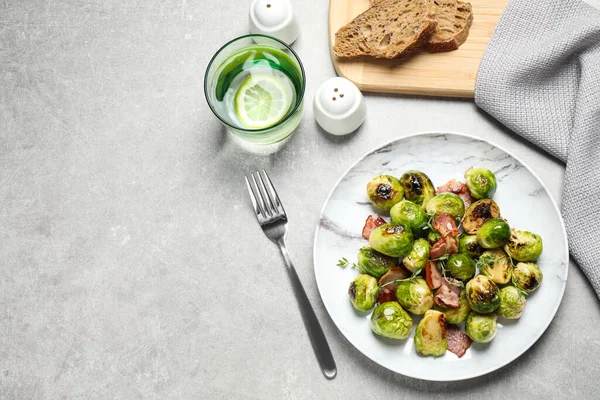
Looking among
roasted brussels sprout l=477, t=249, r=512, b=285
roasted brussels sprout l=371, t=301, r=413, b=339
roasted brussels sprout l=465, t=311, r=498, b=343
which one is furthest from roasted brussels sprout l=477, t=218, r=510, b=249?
roasted brussels sprout l=371, t=301, r=413, b=339

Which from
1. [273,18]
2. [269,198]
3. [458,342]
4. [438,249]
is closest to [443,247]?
[438,249]

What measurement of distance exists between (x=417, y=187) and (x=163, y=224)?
108cm

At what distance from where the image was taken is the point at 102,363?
272 cm

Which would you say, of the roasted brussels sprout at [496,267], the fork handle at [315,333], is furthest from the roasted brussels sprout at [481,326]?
the fork handle at [315,333]

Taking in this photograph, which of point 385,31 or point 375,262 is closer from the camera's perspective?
point 375,262

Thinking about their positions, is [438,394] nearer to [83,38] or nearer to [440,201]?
[440,201]

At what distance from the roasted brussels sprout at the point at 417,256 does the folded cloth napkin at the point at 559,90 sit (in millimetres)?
589

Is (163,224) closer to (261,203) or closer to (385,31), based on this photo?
(261,203)

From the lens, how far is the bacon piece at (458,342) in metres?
2.43

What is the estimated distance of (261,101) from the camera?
8.68ft

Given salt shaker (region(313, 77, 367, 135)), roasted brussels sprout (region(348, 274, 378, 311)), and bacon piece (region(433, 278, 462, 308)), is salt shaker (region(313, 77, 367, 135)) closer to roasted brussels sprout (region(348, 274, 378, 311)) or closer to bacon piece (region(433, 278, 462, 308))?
roasted brussels sprout (region(348, 274, 378, 311))

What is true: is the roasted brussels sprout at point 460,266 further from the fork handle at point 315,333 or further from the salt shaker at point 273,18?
the salt shaker at point 273,18

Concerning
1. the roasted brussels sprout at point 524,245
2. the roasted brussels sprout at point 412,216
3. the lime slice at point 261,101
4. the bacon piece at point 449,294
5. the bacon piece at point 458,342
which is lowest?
the bacon piece at point 458,342

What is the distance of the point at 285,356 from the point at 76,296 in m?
0.93
